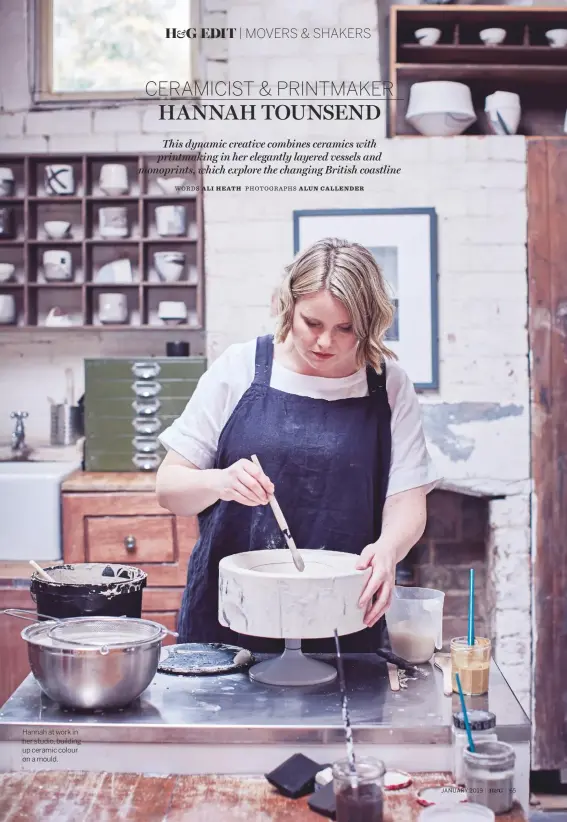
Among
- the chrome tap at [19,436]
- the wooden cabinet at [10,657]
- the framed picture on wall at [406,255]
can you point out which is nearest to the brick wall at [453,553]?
the framed picture on wall at [406,255]

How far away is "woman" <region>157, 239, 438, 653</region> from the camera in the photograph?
194 centimetres

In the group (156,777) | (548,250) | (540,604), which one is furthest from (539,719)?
(156,777)

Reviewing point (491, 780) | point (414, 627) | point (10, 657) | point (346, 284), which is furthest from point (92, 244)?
point (491, 780)

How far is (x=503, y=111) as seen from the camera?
11.8ft

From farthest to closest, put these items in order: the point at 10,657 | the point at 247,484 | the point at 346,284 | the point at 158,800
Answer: the point at 10,657, the point at 346,284, the point at 247,484, the point at 158,800

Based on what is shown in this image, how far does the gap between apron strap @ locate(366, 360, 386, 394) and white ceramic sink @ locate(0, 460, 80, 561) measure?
1.77 meters

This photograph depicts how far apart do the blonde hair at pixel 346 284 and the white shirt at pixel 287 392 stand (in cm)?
14

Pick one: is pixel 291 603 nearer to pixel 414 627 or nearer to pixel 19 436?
pixel 414 627

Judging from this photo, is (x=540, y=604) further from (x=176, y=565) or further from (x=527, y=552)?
(x=176, y=565)

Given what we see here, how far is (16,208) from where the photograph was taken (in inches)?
161

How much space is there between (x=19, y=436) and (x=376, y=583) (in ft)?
9.02

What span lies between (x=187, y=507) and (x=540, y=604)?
6.82 feet

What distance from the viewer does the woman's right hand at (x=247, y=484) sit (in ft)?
5.49

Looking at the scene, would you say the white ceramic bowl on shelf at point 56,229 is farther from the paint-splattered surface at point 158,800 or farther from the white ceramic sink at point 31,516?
the paint-splattered surface at point 158,800
